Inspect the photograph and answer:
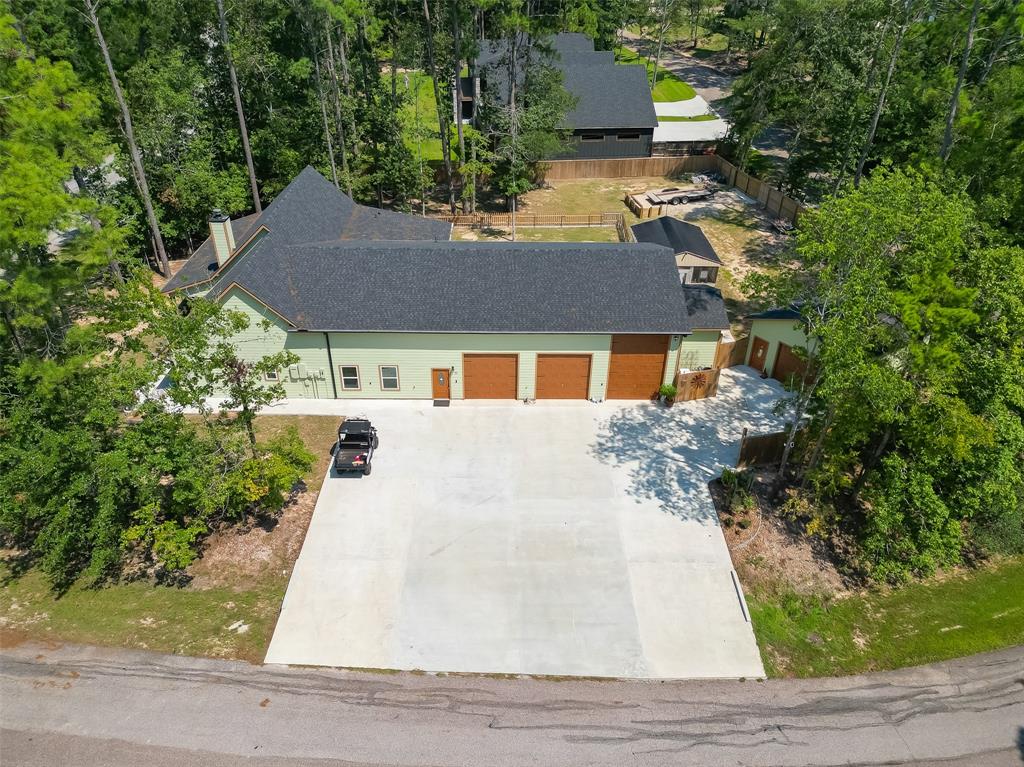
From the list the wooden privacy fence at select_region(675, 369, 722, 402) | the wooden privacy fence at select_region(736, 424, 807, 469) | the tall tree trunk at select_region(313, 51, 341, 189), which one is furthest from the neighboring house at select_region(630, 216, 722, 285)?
the tall tree trunk at select_region(313, 51, 341, 189)

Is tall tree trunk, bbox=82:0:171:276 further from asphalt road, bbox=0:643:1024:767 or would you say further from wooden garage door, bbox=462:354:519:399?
asphalt road, bbox=0:643:1024:767

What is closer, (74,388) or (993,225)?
(74,388)

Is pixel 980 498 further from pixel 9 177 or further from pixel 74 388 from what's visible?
pixel 9 177

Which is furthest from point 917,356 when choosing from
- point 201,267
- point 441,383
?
point 201,267

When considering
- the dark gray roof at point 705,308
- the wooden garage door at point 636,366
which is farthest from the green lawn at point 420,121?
the wooden garage door at point 636,366

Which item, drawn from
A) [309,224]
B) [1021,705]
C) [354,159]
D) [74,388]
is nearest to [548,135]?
[354,159]

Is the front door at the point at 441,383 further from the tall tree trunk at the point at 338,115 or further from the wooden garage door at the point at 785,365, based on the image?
the tall tree trunk at the point at 338,115
